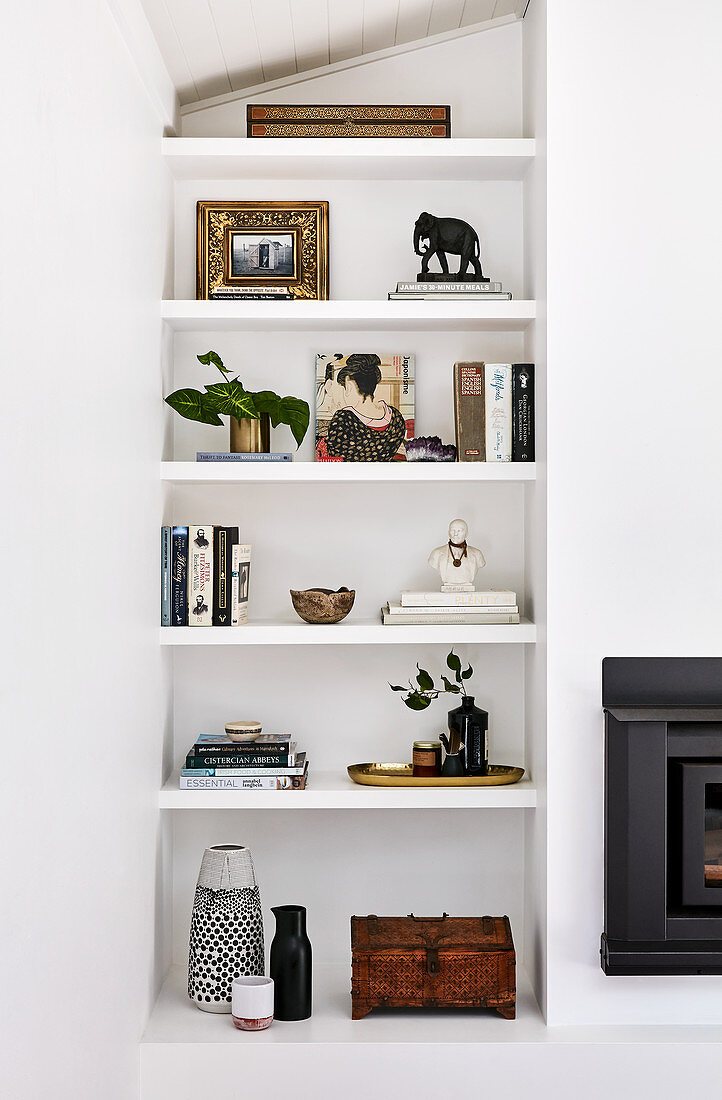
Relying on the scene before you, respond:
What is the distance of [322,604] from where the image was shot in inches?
96.6

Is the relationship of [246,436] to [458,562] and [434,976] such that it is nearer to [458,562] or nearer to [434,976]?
[458,562]

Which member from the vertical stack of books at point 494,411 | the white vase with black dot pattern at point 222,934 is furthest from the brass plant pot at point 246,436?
the white vase with black dot pattern at point 222,934

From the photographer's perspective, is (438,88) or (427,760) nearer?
(427,760)

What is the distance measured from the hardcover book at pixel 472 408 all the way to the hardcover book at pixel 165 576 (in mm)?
728

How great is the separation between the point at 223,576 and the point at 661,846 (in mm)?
1147

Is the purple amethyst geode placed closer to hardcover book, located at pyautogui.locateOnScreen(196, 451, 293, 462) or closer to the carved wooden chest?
hardcover book, located at pyautogui.locateOnScreen(196, 451, 293, 462)

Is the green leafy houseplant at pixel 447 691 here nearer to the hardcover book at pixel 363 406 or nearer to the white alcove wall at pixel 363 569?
the white alcove wall at pixel 363 569

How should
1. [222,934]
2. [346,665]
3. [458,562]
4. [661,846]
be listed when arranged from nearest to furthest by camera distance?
1. [661,846]
2. [222,934]
3. [458,562]
4. [346,665]

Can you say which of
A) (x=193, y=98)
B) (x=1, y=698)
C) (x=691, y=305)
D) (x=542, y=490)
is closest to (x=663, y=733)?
(x=542, y=490)

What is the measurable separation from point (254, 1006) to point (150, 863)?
38 cm

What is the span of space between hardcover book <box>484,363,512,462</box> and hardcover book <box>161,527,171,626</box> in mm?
787

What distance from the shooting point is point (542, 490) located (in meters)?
2.36

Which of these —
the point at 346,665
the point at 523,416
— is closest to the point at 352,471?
the point at 523,416

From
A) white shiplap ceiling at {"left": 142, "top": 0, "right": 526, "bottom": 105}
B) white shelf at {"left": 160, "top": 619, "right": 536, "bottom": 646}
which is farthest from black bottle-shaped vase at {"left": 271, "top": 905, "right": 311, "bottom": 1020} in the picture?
white shiplap ceiling at {"left": 142, "top": 0, "right": 526, "bottom": 105}
